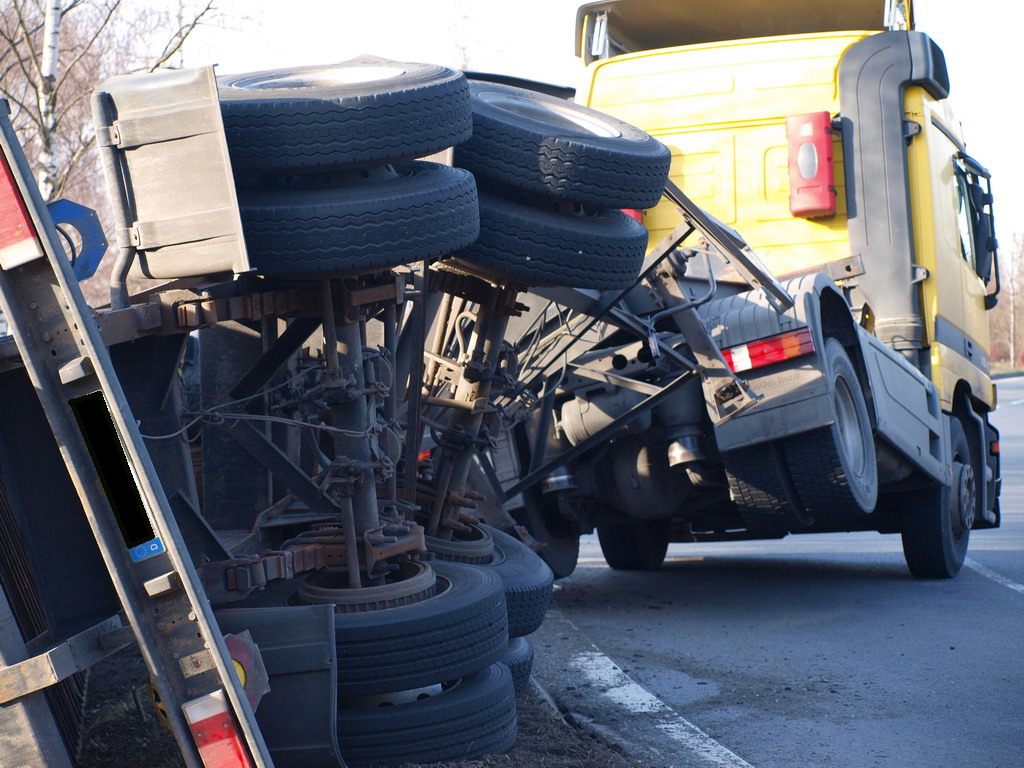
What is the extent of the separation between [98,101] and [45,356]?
79 cm

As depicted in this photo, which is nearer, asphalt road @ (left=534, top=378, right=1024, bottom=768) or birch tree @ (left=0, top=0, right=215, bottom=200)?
asphalt road @ (left=534, top=378, right=1024, bottom=768)

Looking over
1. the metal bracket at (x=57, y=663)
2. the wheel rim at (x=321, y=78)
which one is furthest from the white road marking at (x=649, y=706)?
the wheel rim at (x=321, y=78)

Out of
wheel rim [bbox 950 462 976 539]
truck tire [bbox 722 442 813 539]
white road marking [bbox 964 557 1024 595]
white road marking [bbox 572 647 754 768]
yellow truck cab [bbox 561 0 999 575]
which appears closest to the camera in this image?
white road marking [bbox 572 647 754 768]

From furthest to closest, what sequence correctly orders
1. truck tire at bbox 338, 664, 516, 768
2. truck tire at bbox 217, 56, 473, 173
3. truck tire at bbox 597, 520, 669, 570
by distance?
truck tire at bbox 597, 520, 669, 570, truck tire at bbox 338, 664, 516, 768, truck tire at bbox 217, 56, 473, 173

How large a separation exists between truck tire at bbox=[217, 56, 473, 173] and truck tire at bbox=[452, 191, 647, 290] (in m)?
0.67

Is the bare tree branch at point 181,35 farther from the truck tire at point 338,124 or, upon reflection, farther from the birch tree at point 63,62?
the truck tire at point 338,124

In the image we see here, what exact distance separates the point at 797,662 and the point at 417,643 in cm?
257

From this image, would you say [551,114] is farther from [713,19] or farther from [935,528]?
[713,19]

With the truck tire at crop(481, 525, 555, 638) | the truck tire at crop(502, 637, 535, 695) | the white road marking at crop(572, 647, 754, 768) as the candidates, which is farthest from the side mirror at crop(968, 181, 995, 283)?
the truck tire at crop(502, 637, 535, 695)

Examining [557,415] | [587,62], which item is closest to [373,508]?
[557,415]

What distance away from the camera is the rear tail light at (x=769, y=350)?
6.10 metres

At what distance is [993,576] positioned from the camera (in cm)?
796

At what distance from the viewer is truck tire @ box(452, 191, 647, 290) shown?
4.15 m

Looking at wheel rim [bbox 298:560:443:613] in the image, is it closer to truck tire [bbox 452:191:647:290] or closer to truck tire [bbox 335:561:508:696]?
truck tire [bbox 335:561:508:696]
